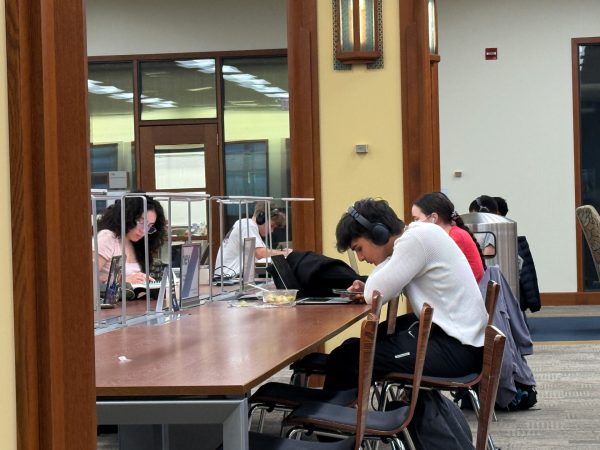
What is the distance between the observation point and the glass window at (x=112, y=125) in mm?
11750

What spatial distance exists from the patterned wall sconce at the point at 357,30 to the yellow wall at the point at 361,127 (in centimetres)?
5

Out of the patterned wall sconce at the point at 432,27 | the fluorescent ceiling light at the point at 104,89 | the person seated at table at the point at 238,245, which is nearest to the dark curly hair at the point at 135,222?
the person seated at table at the point at 238,245

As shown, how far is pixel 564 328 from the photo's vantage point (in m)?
9.48

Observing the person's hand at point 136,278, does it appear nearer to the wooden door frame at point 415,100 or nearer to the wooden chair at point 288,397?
the wooden chair at point 288,397

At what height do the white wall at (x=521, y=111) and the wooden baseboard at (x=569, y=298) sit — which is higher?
the white wall at (x=521, y=111)

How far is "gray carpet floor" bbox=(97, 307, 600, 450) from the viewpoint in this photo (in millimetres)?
4781

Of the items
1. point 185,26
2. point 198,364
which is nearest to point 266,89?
point 185,26

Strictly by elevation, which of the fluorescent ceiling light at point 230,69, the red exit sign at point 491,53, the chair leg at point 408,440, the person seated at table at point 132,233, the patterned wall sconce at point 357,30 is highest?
the red exit sign at point 491,53

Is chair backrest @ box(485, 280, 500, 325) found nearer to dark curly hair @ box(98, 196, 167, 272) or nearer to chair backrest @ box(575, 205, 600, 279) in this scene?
dark curly hair @ box(98, 196, 167, 272)

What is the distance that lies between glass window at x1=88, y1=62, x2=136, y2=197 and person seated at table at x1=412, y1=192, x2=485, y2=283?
678 cm

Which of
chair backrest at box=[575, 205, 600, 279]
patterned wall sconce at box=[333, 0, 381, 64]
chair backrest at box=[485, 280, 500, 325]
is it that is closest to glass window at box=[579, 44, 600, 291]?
chair backrest at box=[575, 205, 600, 279]

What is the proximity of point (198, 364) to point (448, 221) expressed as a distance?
3.22 metres

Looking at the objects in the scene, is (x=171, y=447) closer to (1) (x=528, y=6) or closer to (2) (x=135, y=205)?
(2) (x=135, y=205)

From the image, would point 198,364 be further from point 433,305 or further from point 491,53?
point 491,53
